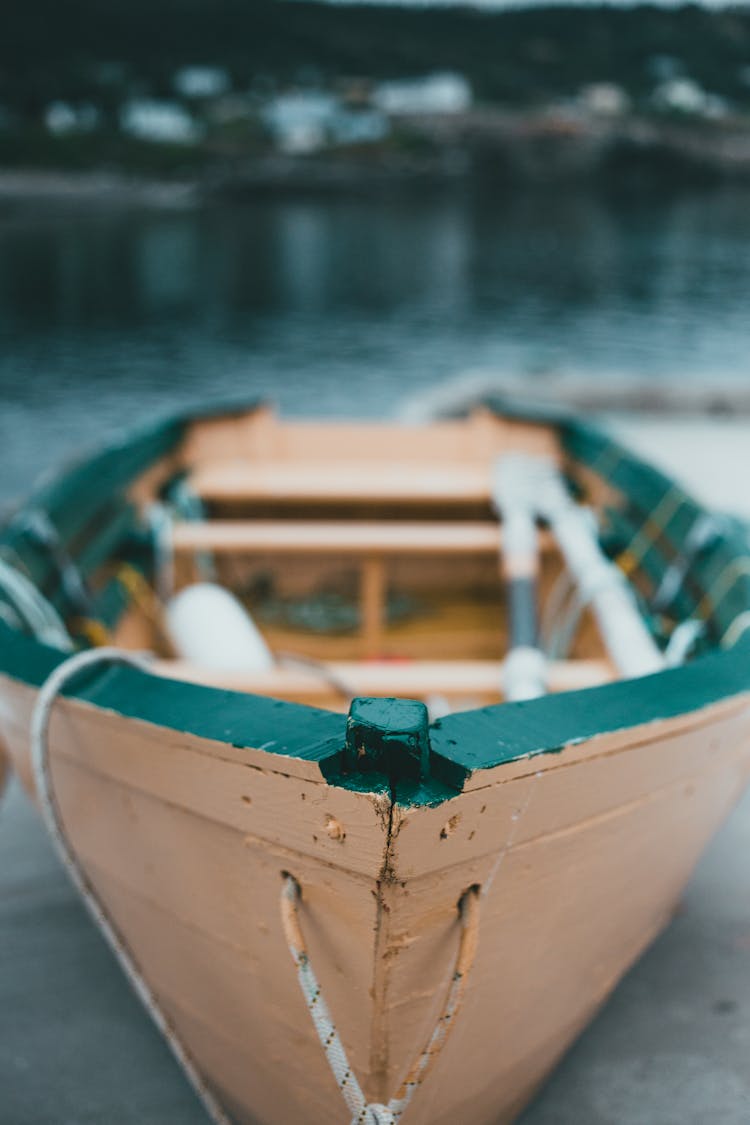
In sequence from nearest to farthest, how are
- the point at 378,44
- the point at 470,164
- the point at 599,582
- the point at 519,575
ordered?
the point at 599,582 < the point at 519,575 < the point at 470,164 < the point at 378,44

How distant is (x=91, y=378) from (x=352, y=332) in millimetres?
9153

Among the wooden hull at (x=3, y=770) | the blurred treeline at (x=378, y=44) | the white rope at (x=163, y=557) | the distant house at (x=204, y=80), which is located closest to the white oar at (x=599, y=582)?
the white rope at (x=163, y=557)

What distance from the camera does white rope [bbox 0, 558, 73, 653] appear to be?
2.87 meters

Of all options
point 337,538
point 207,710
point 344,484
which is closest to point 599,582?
point 337,538

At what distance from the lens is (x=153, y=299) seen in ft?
109

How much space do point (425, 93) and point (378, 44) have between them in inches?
680

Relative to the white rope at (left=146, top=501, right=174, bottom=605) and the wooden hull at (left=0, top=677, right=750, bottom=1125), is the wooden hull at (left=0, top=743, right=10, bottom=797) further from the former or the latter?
the wooden hull at (left=0, top=677, right=750, bottom=1125)

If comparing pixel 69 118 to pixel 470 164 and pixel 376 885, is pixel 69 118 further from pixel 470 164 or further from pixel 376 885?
pixel 376 885

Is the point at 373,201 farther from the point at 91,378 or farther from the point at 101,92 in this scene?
the point at 91,378

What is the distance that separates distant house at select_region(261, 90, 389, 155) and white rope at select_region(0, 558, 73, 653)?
93339 millimetres

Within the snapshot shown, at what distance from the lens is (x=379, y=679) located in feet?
9.74

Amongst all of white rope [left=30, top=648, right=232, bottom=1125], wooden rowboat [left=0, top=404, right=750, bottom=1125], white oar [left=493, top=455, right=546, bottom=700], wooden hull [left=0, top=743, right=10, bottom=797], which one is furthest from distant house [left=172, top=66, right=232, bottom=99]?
white rope [left=30, top=648, right=232, bottom=1125]

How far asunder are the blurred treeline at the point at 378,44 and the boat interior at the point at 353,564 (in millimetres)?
110585

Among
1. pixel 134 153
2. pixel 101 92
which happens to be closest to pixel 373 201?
pixel 134 153
